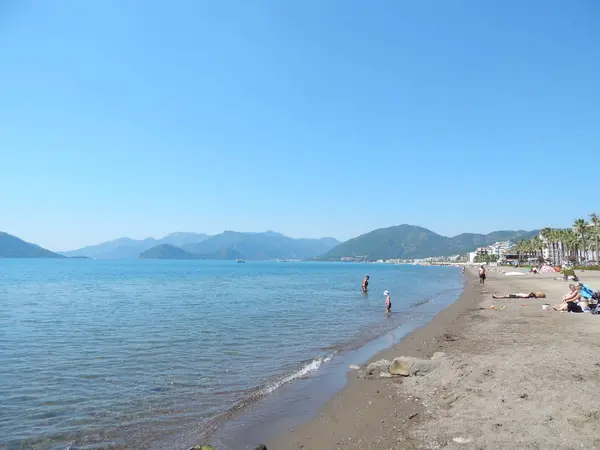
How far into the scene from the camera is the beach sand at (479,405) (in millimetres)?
6742

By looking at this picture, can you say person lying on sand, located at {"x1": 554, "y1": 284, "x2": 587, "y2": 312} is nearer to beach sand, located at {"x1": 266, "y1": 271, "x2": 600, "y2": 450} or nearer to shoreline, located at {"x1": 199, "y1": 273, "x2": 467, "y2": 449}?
beach sand, located at {"x1": 266, "y1": 271, "x2": 600, "y2": 450}

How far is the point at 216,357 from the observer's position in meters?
16.0

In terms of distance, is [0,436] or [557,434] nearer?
[557,434]

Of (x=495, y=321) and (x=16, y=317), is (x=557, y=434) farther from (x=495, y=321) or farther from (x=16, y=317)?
(x=16, y=317)

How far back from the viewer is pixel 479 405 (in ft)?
26.8

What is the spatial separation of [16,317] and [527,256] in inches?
8032

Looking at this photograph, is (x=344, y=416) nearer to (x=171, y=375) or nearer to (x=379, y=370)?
(x=379, y=370)

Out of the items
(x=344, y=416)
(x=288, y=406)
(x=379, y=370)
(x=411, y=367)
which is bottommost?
(x=288, y=406)

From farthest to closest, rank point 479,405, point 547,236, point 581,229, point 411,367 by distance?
1. point 547,236
2. point 581,229
3. point 411,367
4. point 479,405

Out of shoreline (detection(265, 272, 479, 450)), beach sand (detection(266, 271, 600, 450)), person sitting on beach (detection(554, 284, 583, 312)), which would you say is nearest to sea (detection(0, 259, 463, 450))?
shoreline (detection(265, 272, 479, 450))

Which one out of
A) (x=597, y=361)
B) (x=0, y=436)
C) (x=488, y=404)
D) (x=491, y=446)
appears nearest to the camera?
(x=491, y=446)

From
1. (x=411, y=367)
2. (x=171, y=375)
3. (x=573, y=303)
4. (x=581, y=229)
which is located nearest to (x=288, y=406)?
(x=411, y=367)

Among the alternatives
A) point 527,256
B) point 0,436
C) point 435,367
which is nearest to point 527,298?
point 435,367

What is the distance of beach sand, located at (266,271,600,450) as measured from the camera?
6.74 metres
